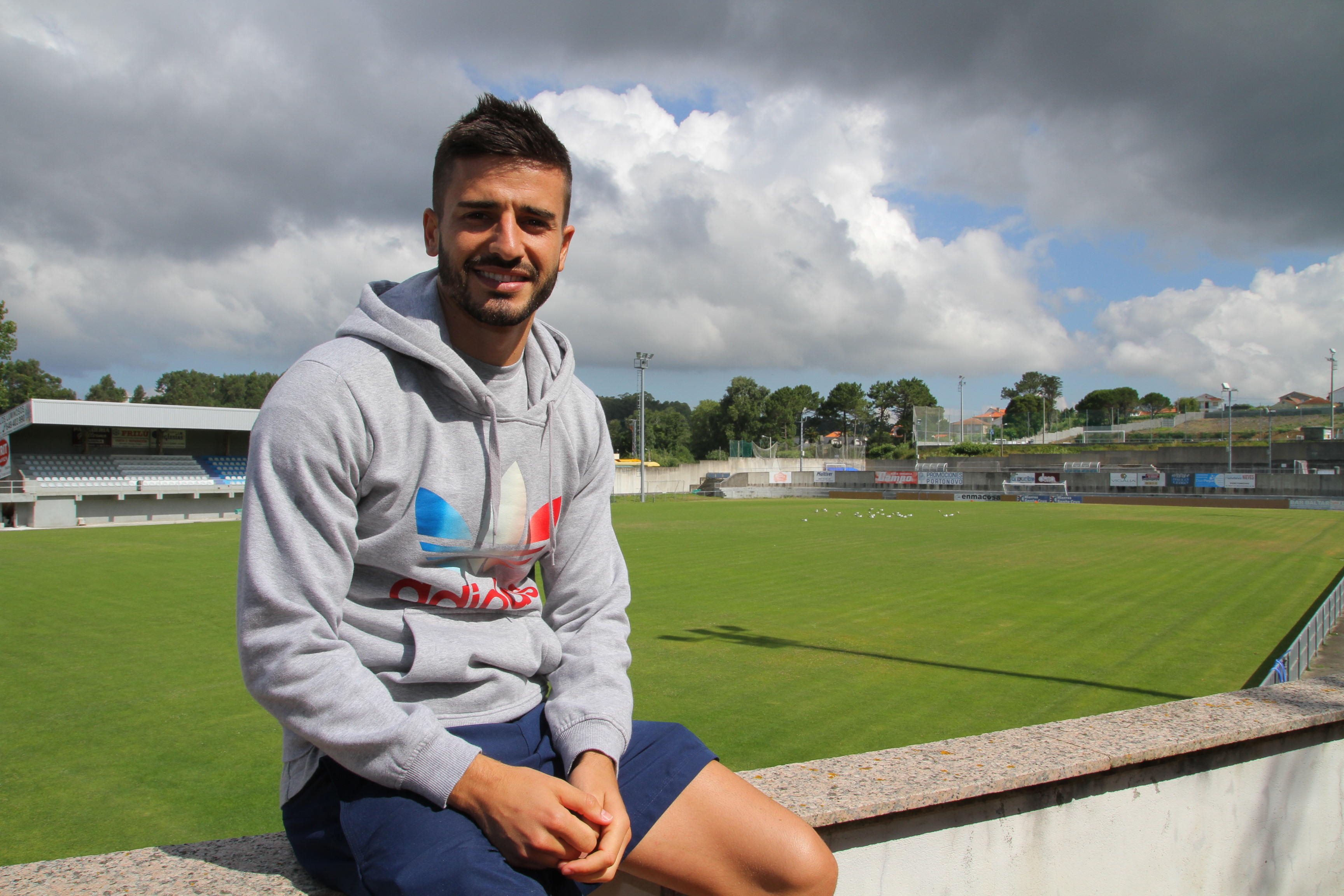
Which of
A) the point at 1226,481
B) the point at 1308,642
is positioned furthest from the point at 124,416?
the point at 1226,481

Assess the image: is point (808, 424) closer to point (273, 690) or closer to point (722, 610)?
point (722, 610)

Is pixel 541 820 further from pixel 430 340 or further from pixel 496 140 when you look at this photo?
pixel 496 140

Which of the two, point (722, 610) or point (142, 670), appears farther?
point (722, 610)

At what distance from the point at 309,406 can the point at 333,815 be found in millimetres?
802

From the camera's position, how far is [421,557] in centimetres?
175

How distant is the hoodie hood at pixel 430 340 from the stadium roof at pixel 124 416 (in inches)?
1713

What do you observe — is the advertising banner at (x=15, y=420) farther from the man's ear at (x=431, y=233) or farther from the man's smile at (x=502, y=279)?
the man's smile at (x=502, y=279)

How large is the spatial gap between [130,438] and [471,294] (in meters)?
51.0

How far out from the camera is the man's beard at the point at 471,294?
182 centimetres

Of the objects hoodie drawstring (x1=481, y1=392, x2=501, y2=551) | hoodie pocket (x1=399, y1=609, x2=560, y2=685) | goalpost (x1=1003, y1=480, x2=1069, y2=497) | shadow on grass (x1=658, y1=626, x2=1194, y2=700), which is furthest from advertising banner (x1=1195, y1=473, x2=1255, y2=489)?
hoodie drawstring (x1=481, y1=392, x2=501, y2=551)

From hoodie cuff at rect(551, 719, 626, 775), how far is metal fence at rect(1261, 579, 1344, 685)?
A: 6.06m

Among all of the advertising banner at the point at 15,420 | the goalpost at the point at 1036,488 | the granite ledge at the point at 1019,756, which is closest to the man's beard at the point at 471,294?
the granite ledge at the point at 1019,756

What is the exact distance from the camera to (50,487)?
36.2 metres

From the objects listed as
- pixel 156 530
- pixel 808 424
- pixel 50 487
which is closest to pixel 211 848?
pixel 156 530
